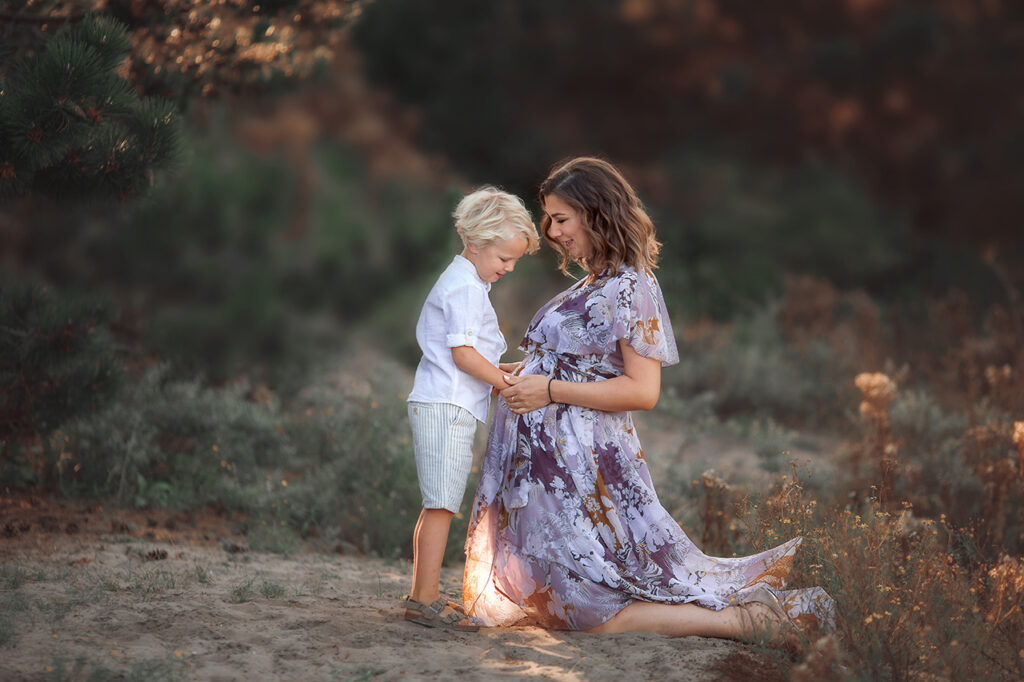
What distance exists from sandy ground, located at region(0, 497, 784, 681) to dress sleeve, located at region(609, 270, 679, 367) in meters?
0.96

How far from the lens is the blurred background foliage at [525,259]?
4.79 meters

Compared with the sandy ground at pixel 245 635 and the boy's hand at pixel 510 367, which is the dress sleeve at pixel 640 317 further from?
the sandy ground at pixel 245 635

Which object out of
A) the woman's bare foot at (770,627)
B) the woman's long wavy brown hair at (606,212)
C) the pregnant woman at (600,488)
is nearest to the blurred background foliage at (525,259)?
the woman's bare foot at (770,627)

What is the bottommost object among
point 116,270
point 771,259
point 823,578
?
point 823,578

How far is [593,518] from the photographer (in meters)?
3.42

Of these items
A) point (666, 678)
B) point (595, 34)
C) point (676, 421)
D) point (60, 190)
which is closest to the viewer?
point (666, 678)

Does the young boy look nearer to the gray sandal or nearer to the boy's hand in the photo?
Result: the gray sandal

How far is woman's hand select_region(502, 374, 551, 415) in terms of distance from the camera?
11.2ft

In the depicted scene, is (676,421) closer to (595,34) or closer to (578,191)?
(578,191)

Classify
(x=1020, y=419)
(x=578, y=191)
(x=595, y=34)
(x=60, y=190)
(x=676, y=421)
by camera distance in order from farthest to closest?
(x=595, y=34)
(x=676, y=421)
(x=1020, y=419)
(x=60, y=190)
(x=578, y=191)

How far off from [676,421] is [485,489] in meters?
3.94

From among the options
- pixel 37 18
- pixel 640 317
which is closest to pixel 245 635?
pixel 640 317

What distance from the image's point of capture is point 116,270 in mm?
8617

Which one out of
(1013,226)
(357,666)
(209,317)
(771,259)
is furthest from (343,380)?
(1013,226)
